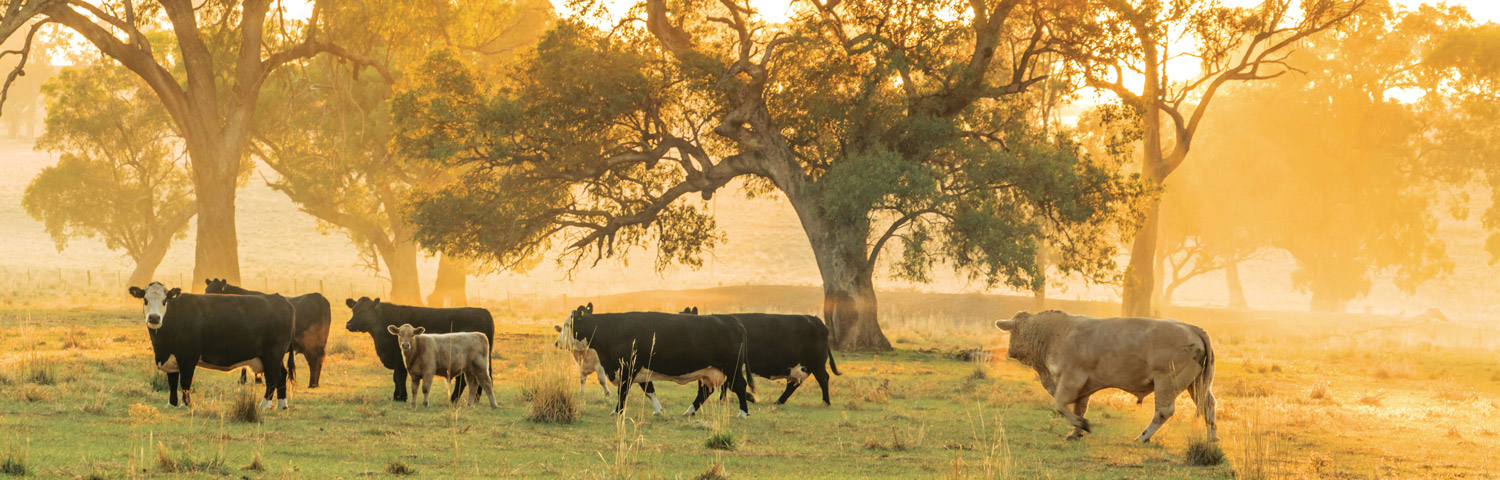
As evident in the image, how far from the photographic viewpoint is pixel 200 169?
34562 millimetres

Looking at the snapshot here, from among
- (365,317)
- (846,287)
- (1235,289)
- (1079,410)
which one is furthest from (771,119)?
(1235,289)

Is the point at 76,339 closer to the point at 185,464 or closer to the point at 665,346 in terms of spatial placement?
the point at 665,346

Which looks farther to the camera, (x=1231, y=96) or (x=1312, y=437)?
(x=1231, y=96)

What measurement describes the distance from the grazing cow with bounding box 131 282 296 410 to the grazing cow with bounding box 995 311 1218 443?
878 cm

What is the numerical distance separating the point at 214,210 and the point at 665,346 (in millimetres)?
24631

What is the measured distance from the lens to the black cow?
52.0 ft

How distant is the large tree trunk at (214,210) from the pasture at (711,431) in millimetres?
11674

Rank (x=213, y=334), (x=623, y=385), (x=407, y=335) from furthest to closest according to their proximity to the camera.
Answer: (x=407, y=335) < (x=623, y=385) < (x=213, y=334)

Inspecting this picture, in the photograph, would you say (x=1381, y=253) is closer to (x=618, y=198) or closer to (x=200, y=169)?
(x=618, y=198)

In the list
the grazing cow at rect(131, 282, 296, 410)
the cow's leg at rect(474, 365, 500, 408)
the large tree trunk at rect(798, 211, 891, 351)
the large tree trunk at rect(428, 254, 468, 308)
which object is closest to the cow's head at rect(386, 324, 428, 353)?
the cow's leg at rect(474, 365, 500, 408)

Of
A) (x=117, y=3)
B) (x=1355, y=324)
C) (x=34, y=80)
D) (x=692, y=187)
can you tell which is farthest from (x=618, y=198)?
(x=34, y=80)

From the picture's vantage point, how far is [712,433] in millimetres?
12344

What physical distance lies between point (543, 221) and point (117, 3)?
14668 millimetres

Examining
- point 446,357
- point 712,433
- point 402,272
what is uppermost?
point 402,272
